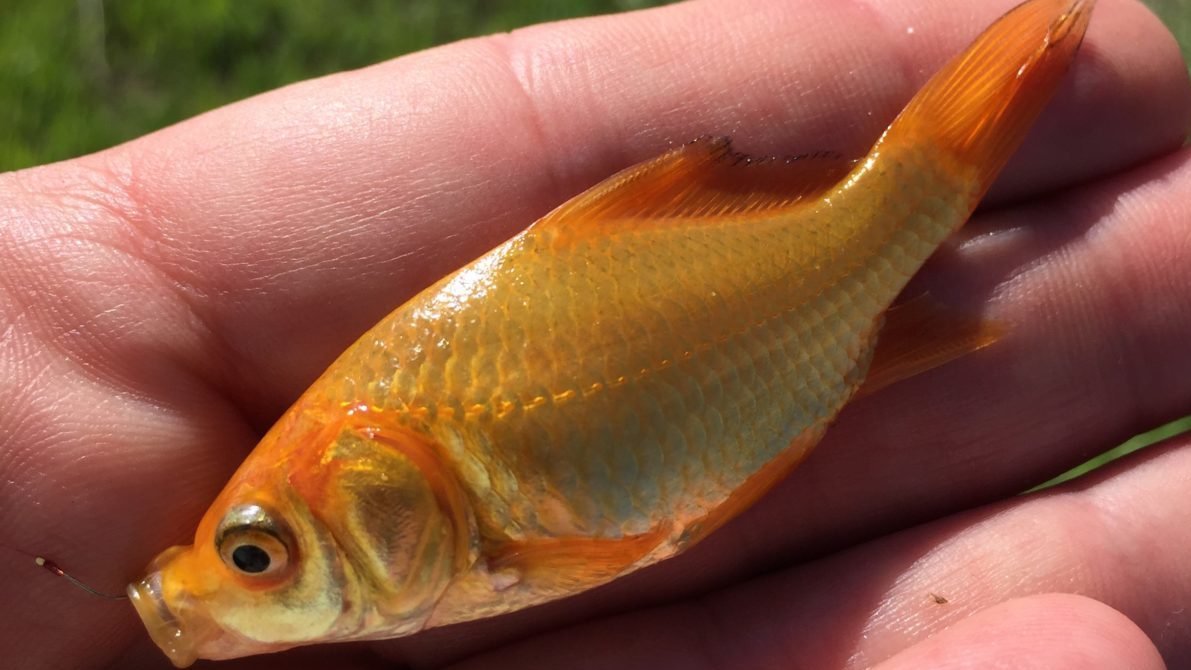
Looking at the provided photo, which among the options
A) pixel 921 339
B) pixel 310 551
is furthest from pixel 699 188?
pixel 310 551

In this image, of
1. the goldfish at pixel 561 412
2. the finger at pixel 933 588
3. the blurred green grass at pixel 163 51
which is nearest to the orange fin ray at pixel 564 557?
the goldfish at pixel 561 412

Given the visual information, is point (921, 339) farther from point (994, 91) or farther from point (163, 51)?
point (163, 51)

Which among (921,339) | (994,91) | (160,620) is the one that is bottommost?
(160,620)

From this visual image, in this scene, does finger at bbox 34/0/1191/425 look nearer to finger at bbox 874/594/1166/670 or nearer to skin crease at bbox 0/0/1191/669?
skin crease at bbox 0/0/1191/669

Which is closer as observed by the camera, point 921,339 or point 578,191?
point 921,339

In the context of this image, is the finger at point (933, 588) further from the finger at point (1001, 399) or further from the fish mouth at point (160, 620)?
the fish mouth at point (160, 620)

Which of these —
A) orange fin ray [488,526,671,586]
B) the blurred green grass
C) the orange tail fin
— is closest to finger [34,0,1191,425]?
the orange tail fin
